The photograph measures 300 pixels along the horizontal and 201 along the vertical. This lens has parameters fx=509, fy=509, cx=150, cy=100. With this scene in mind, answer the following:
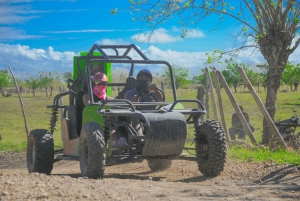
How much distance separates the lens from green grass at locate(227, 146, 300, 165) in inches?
398

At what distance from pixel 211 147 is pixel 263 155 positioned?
125 inches

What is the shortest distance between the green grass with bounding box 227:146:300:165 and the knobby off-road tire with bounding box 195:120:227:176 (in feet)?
6.24

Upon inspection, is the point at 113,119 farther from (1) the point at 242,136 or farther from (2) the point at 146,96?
(1) the point at 242,136

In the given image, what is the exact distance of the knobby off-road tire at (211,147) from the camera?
8.16 m

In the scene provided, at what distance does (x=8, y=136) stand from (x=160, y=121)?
68.3 ft

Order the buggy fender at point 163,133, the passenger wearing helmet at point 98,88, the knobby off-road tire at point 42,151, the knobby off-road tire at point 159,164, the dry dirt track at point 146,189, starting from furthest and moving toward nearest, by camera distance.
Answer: the knobby off-road tire at point 159,164 < the knobby off-road tire at point 42,151 < the passenger wearing helmet at point 98,88 < the buggy fender at point 163,133 < the dry dirt track at point 146,189

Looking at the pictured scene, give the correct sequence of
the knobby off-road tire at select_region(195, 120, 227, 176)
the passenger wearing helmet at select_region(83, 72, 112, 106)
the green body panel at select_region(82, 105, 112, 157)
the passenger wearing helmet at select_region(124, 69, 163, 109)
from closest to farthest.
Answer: the green body panel at select_region(82, 105, 112, 157) < the knobby off-road tire at select_region(195, 120, 227, 176) < the passenger wearing helmet at select_region(83, 72, 112, 106) < the passenger wearing helmet at select_region(124, 69, 163, 109)

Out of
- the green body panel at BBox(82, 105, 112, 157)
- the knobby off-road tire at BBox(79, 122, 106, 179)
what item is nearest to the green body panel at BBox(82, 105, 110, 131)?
the green body panel at BBox(82, 105, 112, 157)

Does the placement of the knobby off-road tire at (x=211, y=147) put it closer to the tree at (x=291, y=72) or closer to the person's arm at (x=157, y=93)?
the person's arm at (x=157, y=93)

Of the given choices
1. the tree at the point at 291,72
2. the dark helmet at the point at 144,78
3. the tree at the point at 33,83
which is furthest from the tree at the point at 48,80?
the dark helmet at the point at 144,78

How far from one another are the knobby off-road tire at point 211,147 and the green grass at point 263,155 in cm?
190

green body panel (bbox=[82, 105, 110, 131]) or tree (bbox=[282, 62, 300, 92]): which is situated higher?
tree (bbox=[282, 62, 300, 92])

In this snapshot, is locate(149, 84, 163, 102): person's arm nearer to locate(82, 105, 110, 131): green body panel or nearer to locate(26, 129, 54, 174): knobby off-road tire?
locate(82, 105, 110, 131): green body panel

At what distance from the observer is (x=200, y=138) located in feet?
28.0
